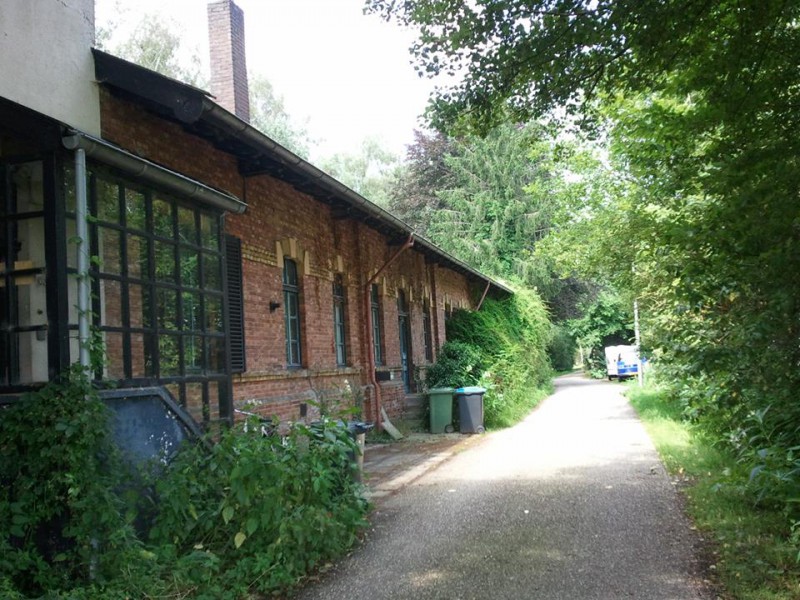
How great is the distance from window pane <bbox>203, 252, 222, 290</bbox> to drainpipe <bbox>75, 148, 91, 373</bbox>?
1509 mm

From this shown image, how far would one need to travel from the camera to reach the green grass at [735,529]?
14.5 feet

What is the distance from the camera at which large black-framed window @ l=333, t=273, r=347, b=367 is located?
1283 cm

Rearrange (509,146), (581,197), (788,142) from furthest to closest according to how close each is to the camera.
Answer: (509,146), (581,197), (788,142)

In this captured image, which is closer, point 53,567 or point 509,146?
point 53,567

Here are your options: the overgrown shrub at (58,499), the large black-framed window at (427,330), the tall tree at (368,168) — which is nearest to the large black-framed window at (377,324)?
the large black-framed window at (427,330)

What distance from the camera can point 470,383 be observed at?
15.8 meters

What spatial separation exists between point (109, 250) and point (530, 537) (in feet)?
13.5

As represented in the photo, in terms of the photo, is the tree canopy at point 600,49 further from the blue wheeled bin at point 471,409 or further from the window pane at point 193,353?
the blue wheeled bin at point 471,409

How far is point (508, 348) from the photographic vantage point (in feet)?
63.2

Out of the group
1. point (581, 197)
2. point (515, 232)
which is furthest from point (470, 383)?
point (515, 232)

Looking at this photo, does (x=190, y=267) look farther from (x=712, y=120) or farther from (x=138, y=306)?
(x=712, y=120)

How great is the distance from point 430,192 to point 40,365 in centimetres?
3584

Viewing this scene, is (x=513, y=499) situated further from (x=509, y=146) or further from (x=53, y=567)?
(x=509, y=146)

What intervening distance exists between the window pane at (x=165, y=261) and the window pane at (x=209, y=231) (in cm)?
44
